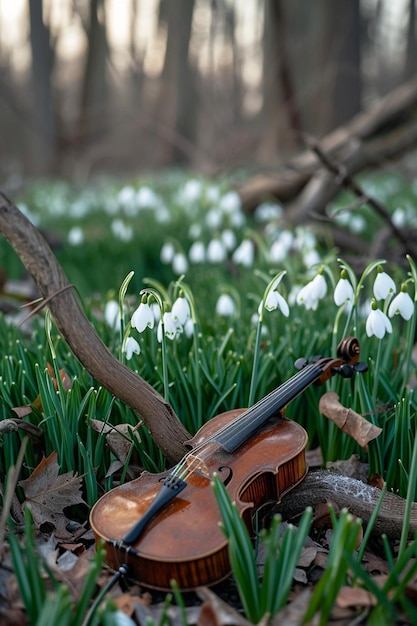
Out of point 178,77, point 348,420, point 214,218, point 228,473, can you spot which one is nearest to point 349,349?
point 348,420

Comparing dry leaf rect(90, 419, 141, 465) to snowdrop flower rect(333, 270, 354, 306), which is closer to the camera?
dry leaf rect(90, 419, 141, 465)

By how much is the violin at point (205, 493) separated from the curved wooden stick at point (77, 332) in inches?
5.1

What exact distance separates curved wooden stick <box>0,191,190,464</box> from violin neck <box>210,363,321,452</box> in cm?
21

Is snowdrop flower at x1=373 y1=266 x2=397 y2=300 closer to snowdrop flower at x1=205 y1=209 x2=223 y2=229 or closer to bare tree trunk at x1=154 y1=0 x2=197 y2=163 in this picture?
snowdrop flower at x1=205 y1=209 x2=223 y2=229

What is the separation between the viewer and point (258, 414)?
5.91ft

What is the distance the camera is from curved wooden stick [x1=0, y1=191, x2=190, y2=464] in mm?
1797

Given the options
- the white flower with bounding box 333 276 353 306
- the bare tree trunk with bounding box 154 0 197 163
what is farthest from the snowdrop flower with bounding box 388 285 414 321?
the bare tree trunk with bounding box 154 0 197 163

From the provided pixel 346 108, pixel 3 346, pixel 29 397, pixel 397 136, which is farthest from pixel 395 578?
pixel 346 108

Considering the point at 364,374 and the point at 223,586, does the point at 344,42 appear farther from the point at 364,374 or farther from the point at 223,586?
the point at 223,586

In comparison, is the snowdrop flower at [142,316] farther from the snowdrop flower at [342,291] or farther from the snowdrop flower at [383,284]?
the snowdrop flower at [383,284]

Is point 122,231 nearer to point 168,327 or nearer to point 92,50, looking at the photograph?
point 168,327

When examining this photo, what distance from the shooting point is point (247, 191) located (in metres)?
6.74

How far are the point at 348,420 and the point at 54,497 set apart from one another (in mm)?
984

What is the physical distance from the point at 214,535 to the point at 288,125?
998 centimetres
